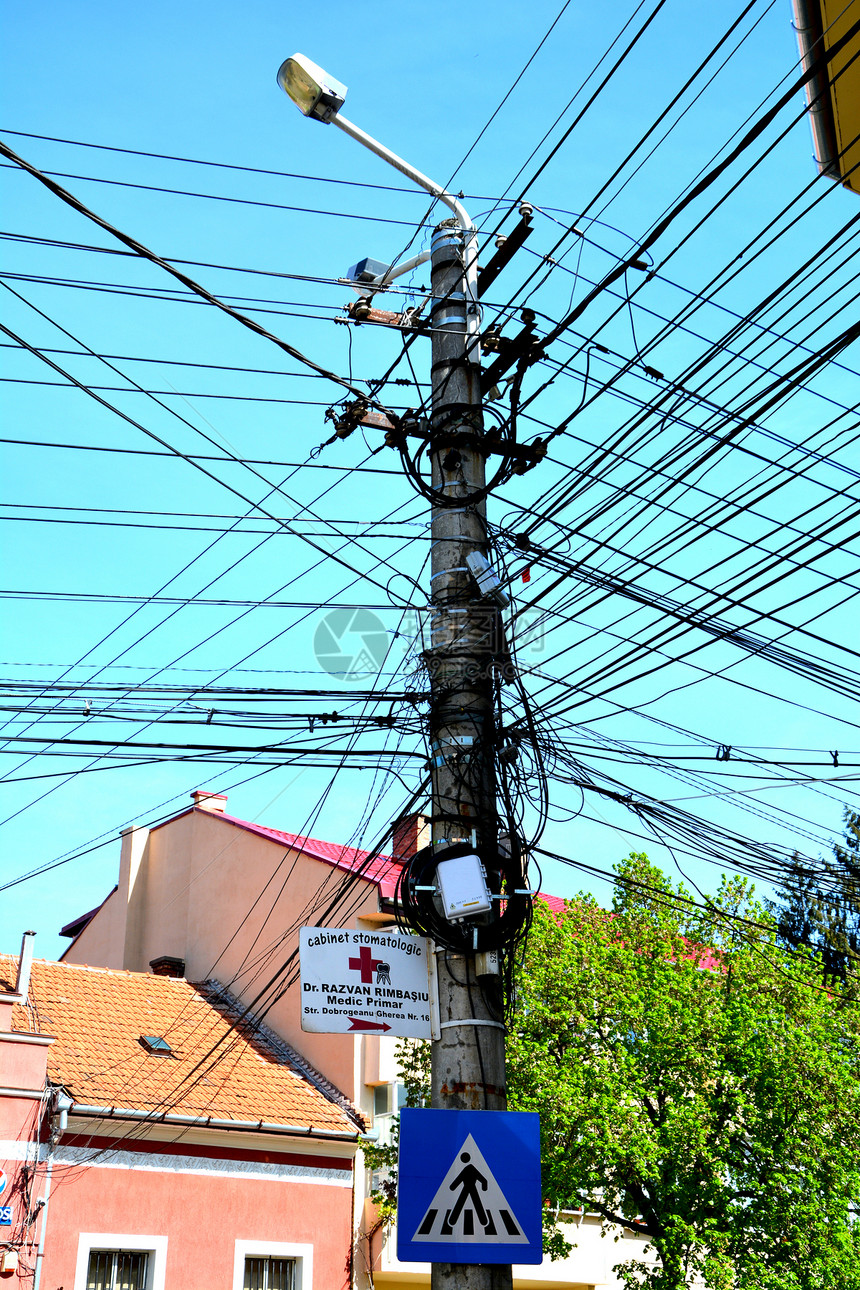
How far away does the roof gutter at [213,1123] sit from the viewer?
16375 mm

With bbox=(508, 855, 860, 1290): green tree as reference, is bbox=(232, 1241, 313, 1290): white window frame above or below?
below

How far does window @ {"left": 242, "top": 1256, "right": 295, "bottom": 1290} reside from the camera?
1742 cm

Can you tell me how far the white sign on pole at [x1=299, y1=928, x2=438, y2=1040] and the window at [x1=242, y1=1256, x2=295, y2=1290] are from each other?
12008mm

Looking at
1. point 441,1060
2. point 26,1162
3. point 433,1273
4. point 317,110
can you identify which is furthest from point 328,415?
point 26,1162

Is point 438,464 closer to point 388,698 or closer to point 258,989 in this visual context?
point 388,698

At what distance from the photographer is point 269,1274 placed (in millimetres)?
17594

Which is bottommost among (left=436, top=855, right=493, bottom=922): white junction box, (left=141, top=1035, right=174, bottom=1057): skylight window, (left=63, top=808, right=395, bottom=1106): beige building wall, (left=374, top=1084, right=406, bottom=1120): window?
(left=436, top=855, right=493, bottom=922): white junction box

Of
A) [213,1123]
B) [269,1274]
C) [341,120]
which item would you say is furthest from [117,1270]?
[341,120]

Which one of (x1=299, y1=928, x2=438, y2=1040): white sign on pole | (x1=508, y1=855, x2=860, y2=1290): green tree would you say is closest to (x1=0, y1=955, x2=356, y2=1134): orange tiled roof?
(x1=508, y1=855, x2=860, y2=1290): green tree

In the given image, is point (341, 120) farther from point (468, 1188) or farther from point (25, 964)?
point (25, 964)

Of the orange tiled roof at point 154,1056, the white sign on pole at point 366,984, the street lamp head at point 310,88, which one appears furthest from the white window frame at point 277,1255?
the street lamp head at point 310,88

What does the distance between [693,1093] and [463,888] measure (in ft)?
42.4

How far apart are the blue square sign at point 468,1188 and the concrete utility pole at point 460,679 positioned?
0.47ft

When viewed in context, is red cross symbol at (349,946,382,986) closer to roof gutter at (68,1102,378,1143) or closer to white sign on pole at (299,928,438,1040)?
white sign on pole at (299,928,438,1040)
